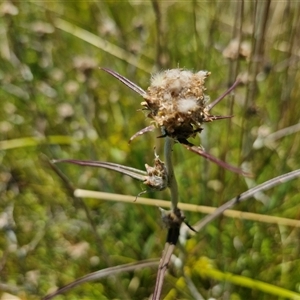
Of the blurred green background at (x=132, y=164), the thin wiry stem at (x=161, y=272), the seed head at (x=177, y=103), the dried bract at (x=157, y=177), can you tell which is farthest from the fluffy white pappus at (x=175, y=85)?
the blurred green background at (x=132, y=164)

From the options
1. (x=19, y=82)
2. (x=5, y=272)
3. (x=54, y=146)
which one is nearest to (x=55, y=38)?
(x=19, y=82)

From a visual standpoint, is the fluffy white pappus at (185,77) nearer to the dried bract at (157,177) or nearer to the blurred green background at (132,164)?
the dried bract at (157,177)

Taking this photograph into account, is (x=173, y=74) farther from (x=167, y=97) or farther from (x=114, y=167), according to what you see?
(x=114, y=167)

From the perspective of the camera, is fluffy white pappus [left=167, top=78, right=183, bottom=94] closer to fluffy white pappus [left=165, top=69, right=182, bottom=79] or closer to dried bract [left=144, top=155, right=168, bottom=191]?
fluffy white pappus [left=165, top=69, right=182, bottom=79]

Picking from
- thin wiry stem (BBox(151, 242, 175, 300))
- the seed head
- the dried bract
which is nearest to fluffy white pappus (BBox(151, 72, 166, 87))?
Answer: the seed head

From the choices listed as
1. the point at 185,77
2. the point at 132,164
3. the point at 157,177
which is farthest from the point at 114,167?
the point at 132,164

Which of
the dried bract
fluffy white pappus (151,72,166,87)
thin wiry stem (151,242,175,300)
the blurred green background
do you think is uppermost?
the blurred green background
